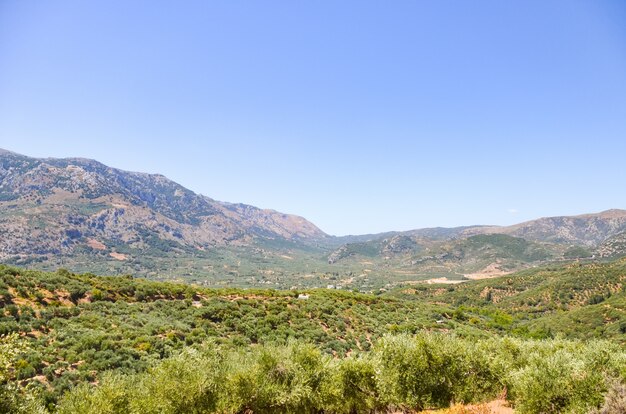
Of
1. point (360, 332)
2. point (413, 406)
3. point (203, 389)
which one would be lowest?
point (360, 332)

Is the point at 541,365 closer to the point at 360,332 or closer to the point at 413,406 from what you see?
the point at 413,406

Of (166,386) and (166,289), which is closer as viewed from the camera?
(166,386)

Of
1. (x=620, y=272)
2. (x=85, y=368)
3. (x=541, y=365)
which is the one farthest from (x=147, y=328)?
(x=620, y=272)

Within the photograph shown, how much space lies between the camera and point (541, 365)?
68.9ft

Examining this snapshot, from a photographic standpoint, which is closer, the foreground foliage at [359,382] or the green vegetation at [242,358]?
the foreground foliage at [359,382]

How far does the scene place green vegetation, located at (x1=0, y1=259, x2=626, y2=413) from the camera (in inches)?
750

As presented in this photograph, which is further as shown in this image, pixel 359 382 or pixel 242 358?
pixel 242 358

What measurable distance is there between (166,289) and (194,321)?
46.4 feet

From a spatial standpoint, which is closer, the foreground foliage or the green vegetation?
the foreground foliage

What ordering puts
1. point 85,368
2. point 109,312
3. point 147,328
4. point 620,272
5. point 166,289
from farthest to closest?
point 620,272
point 166,289
point 109,312
point 147,328
point 85,368

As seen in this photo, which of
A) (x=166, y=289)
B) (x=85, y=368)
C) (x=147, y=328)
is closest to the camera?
(x=85, y=368)

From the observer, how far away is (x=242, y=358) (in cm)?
2328

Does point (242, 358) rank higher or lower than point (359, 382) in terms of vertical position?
higher

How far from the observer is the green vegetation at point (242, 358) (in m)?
19.1
